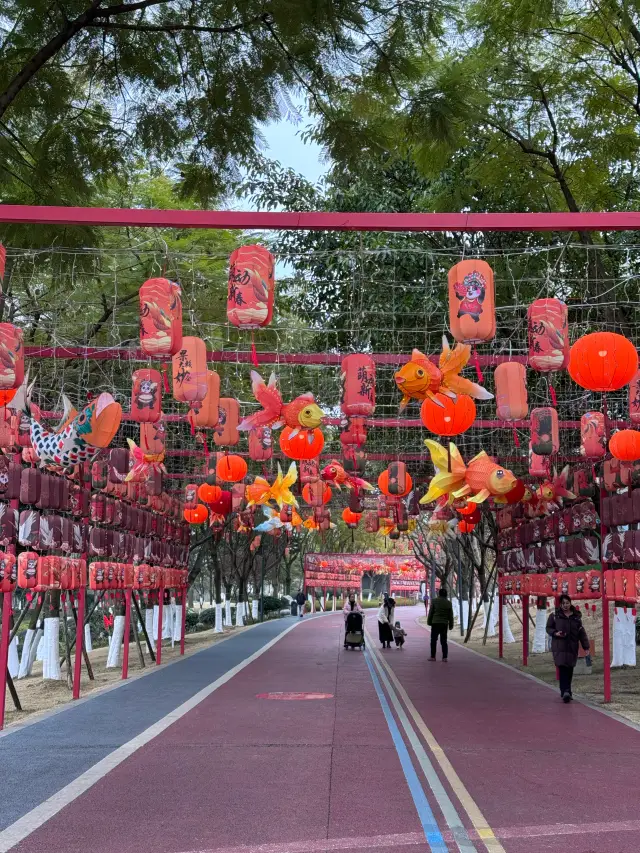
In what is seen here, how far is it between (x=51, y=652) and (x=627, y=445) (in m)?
12.8

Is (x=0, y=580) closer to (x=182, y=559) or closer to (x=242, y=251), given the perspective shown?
(x=242, y=251)

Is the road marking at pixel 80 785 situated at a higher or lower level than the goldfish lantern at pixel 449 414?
lower

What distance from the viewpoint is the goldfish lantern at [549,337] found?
10.8 m

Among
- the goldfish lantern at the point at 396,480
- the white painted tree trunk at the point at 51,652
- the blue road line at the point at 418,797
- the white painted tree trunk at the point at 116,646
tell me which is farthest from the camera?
the white painted tree trunk at the point at 116,646

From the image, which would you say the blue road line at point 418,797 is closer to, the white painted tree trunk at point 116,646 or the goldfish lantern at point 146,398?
the goldfish lantern at point 146,398

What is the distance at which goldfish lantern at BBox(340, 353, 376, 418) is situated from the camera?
1309 cm

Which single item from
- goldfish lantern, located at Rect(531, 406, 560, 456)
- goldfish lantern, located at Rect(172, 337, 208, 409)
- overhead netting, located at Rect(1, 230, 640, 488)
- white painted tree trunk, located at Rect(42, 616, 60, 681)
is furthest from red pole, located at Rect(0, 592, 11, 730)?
goldfish lantern, located at Rect(531, 406, 560, 456)

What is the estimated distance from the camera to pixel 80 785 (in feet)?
27.1

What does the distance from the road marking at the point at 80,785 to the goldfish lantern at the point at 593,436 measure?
725 cm

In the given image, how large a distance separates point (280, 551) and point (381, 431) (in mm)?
32287

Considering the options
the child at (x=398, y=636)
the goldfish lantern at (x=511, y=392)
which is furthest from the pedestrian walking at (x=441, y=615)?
the goldfish lantern at (x=511, y=392)

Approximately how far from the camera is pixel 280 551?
5662 cm

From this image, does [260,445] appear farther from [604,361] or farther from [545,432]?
[604,361]

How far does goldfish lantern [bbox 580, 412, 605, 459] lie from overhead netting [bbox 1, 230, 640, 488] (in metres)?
1.07
